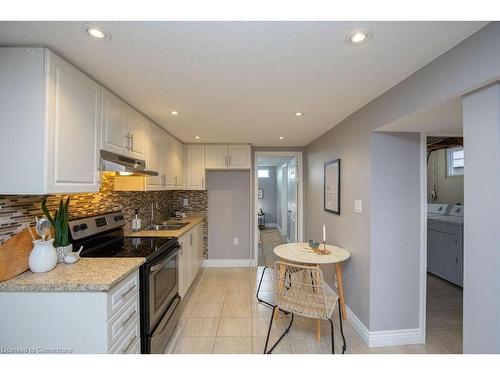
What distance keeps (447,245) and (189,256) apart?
12.1 ft

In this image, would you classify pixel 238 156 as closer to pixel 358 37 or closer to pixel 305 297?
pixel 305 297

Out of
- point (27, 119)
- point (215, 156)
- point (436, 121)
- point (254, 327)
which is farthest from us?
point (215, 156)

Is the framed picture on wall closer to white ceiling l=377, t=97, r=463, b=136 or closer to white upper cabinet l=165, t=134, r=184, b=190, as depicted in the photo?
white ceiling l=377, t=97, r=463, b=136

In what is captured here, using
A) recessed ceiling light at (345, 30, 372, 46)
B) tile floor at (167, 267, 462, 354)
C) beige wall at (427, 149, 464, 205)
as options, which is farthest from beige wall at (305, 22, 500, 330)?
beige wall at (427, 149, 464, 205)

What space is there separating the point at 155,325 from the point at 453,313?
312cm

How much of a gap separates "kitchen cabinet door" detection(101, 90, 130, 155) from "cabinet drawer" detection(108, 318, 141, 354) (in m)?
1.25

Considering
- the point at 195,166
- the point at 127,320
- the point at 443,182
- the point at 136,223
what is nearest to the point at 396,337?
the point at 127,320

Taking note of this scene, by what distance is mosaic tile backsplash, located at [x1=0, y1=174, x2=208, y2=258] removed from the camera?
4.60ft

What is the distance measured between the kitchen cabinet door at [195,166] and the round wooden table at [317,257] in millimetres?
1925

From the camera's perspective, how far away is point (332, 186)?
9.41ft

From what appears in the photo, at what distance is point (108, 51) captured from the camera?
1264 mm

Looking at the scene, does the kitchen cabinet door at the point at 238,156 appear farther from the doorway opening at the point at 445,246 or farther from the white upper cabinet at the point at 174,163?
the doorway opening at the point at 445,246

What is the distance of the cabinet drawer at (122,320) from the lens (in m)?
1.25

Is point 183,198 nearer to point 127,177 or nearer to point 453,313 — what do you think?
point 127,177
